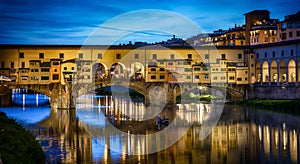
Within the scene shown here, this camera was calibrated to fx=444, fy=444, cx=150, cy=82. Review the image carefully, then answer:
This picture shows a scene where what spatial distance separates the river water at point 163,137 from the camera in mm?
23594

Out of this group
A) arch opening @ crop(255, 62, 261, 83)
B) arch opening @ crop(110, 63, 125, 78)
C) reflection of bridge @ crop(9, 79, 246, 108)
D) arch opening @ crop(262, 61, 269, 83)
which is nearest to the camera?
reflection of bridge @ crop(9, 79, 246, 108)

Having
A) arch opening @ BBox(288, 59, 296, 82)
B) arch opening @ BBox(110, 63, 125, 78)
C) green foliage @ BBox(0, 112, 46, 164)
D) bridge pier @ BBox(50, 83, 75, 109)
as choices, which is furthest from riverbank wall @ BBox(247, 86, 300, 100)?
green foliage @ BBox(0, 112, 46, 164)

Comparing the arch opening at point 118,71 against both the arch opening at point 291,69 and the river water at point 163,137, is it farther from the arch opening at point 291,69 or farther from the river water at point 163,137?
the arch opening at point 291,69

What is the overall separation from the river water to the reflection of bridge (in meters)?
4.47

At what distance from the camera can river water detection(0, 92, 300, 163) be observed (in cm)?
2359

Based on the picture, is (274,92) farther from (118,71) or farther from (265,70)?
Answer: (118,71)

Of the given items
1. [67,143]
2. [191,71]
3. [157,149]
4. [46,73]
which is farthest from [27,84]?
[157,149]

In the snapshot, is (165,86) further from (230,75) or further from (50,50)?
(50,50)

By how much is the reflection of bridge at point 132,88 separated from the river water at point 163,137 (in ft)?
14.7

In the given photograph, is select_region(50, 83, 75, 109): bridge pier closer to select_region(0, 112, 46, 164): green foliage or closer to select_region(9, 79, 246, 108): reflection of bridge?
select_region(9, 79, 246, 108): reflection of bridge

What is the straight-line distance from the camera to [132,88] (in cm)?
5434

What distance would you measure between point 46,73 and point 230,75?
946 inches

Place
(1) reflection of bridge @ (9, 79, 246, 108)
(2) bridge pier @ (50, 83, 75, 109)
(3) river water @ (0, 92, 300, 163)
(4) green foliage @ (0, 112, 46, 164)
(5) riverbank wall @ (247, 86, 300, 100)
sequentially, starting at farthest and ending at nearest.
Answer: (5) riverbank wall @ (247, 86, 300, 100) → (1) reflection of bridge @ (9, 79, 246, 108) → (2) bridge pier @ (50, 83, 75, 109) → (3) river water @ (0, 92, 300, 163) → (4) green foliage @ (0, 112, 46, 164)

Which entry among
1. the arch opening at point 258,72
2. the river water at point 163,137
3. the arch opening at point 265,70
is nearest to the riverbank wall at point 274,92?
the arch opening at point 265,70
